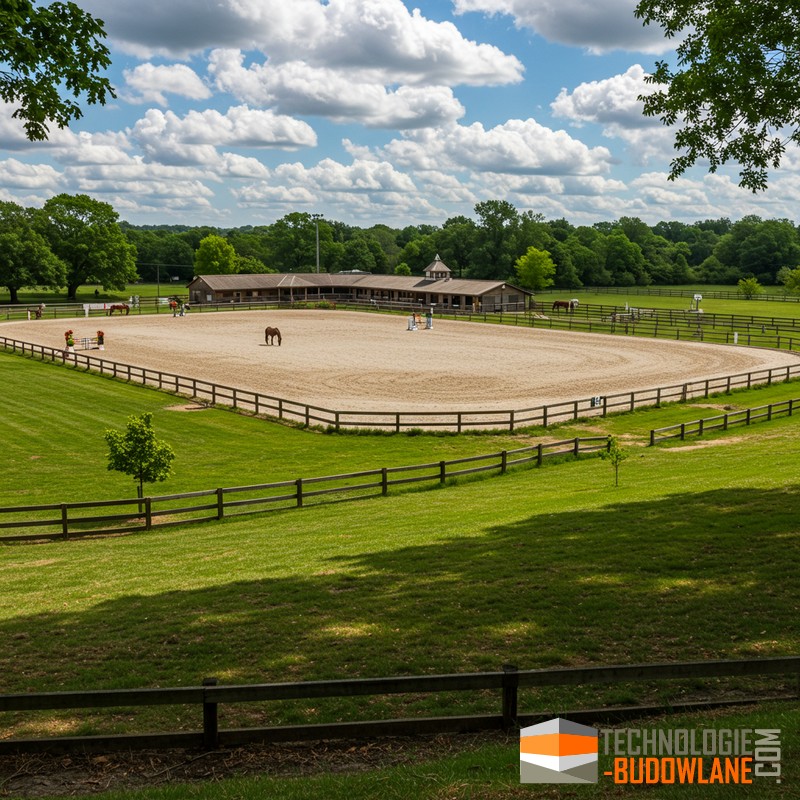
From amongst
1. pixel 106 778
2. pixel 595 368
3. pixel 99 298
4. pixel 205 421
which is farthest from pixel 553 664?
pixel 99 298

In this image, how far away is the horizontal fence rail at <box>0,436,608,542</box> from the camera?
18.1 m

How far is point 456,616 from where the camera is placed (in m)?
10.4

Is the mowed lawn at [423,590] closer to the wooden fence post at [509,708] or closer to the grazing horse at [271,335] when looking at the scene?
the wooden fence post at [509,708]

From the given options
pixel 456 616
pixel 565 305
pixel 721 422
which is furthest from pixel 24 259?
pixel 456 616

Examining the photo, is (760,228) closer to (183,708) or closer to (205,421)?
(205,421)

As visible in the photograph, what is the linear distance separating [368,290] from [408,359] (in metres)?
54.5

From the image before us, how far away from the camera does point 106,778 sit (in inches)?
259

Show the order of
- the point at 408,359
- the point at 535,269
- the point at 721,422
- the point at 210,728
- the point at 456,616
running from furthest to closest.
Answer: the point at 535,269 → the point at 408,359 → the point at 721,422 → the point at 456,616 → the point at 210,728

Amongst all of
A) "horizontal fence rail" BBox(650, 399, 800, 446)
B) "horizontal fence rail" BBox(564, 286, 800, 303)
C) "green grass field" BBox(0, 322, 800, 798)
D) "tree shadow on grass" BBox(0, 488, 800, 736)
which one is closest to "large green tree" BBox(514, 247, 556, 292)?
"horizontal fence rail" BBox(564, 286, 800, 303)

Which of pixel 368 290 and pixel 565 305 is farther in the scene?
pixel 368 290

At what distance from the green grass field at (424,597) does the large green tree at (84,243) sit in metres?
87.0

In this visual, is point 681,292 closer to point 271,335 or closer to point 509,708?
point 271,335

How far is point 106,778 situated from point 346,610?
4.59 meters

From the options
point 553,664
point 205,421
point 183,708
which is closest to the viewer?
point 183,708
